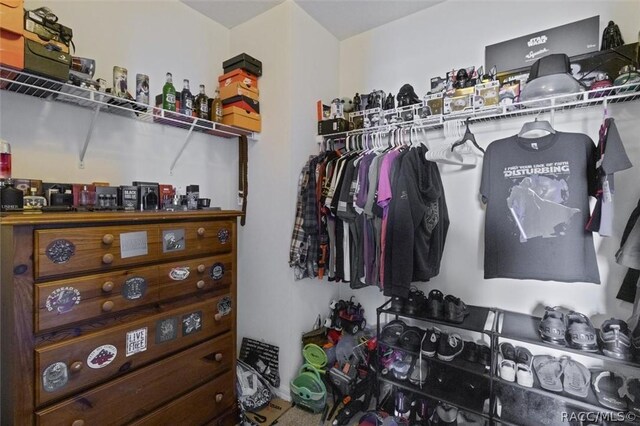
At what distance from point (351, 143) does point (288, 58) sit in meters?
0.73

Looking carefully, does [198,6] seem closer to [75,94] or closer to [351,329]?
[75,94]

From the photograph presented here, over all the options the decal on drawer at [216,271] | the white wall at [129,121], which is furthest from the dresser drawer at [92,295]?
the white wall at [129,121]

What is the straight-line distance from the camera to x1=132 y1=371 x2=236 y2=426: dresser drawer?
1316 millimetres

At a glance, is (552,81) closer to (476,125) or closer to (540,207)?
(476,125)

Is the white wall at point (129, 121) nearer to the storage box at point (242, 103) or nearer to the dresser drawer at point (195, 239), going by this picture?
the storage box at point (242, 103)

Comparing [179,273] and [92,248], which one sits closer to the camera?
[92,248]

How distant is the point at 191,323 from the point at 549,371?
70.4 inches

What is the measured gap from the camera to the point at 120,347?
1183 millimetres

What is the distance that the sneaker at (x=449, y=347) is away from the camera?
161cm

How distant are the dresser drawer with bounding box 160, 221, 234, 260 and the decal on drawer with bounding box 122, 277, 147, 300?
14 cm

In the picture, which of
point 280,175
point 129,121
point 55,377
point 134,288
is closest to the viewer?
point 55,377

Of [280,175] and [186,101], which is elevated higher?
[186,101]

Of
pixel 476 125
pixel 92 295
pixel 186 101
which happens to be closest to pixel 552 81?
pixel 476 125

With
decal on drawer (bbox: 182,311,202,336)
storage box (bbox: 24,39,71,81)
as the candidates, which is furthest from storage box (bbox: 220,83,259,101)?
decal on drawer (bbox: 182,311,202,336)
